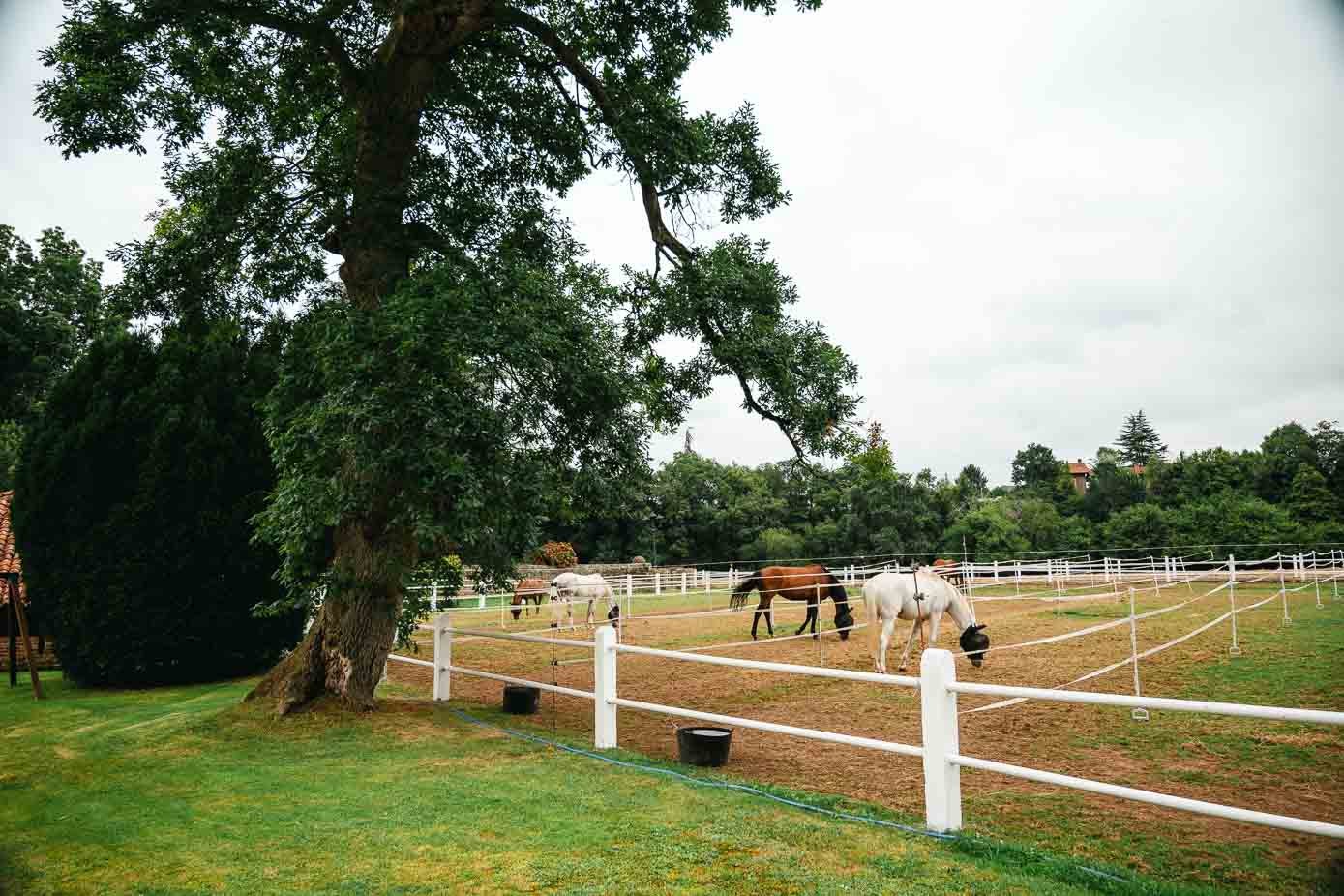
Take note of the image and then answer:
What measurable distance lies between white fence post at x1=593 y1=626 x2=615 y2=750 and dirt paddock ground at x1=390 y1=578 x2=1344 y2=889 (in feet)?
1.68

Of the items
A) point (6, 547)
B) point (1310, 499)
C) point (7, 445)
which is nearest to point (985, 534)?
point (1310, 499)

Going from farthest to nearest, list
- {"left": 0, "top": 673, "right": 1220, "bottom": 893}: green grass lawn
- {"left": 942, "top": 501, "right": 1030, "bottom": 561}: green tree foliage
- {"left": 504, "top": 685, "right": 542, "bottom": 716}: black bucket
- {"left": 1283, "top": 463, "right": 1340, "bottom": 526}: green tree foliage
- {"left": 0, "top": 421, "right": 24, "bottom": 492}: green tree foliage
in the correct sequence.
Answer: {"left": 942, "top": 501, "right": 1030, "bottom": 561}: green tree foliage → {"left": 1283, "top": 463, "right": 1340, "bottom": 526}: green tree foliage → {"left": 0, "top": 421, "right": 24, "bottom": 492}: green tree foliage → {"left": 504, "top": 685, "right": 542, "bottom": 716}: black bucket → {"left": 0, "top": 673, "right": 1220, "bottom": 893}: green grass lawn

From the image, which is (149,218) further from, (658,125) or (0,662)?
(0,662)

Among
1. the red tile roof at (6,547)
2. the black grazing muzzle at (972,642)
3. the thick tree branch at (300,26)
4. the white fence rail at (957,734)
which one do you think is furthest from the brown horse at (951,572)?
the red tile roof at (6,547)

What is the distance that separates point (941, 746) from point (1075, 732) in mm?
4157

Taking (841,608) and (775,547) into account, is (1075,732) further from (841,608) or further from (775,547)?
(775,547)

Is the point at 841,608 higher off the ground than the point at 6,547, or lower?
lower

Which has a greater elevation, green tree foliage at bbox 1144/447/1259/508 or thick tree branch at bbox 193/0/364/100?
thick tree branch at bbox 193/0/364/100

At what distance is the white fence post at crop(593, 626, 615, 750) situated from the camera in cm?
670

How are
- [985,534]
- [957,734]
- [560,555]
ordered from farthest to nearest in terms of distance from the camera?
1. [985,534]
2. [560,555]
3. [957,734]

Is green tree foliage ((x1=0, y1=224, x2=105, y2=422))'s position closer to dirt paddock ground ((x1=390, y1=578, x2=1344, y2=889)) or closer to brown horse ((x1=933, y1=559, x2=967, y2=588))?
dirt paddock ground ((x1=390, y1=578, x2=1344, y2=889))

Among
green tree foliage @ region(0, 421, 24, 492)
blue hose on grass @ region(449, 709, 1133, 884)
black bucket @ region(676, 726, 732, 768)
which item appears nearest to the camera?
blue hose on grass @ region(449, 709, 1133, 884)

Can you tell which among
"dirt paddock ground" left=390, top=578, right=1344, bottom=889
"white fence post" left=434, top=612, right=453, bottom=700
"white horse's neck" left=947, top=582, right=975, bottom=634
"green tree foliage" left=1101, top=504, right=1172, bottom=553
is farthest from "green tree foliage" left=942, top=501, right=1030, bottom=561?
"white fence post" left=434, top=612, right=453, bottom=700

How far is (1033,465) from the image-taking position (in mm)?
101438
